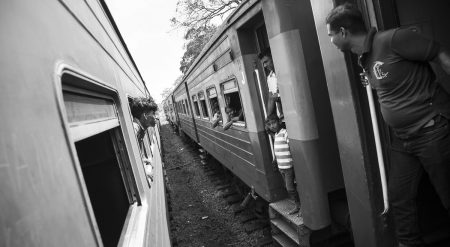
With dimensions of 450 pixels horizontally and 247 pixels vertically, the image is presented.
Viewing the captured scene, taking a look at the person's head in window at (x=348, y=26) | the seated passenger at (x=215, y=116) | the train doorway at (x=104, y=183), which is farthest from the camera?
the seated passenger at (x=215, y=116)

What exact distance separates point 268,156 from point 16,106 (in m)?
3.52

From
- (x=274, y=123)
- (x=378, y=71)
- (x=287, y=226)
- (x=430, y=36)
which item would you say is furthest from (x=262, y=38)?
(x=287, y=226)

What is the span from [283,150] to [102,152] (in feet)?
6.01

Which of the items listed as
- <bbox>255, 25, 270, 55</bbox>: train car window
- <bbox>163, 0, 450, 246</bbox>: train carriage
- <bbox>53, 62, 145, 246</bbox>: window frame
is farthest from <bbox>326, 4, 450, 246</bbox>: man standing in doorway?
<bbox>255, 25, 270, 55</bbox>: train car window

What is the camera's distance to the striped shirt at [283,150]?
3422 millimetres

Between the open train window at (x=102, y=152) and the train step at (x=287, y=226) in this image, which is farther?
the train step at (x=287, y=226)

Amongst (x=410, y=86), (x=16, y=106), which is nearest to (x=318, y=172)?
(x=410, y=86)

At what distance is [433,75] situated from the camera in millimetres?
2004

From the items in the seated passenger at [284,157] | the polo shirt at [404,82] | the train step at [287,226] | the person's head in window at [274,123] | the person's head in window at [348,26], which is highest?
the person's head in window at [348,26]

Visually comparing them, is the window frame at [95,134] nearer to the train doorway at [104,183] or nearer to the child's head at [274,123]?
the train doorway at [104,183]

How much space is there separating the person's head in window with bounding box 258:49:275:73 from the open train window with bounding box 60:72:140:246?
1.76 meters

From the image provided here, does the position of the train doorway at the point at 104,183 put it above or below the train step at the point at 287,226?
above

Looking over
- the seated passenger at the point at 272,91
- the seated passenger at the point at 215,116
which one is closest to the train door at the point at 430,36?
the seated passenger at the point at 272,91

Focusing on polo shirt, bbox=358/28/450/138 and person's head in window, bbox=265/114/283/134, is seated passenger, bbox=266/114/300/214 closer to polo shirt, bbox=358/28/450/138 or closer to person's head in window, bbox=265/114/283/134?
person's head in window, bbox=265/114/283/134
